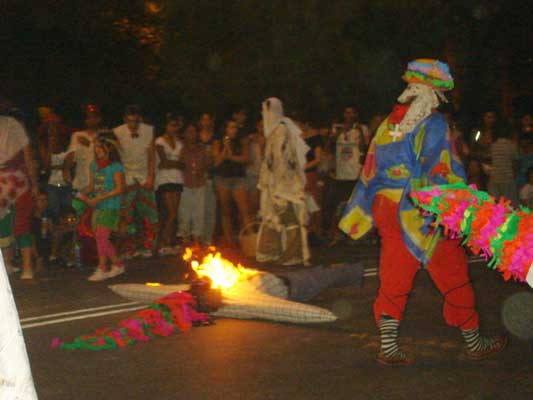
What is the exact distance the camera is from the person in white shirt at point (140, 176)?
13414mm

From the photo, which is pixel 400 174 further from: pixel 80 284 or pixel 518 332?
pixel 80 284

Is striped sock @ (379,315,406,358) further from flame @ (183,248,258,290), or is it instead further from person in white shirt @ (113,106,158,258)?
person in white shirt @ (113,106,158,258)

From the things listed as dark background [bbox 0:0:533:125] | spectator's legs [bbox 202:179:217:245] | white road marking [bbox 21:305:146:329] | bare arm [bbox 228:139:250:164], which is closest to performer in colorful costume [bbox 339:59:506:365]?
white road marking [bbox 21:305:146:329]

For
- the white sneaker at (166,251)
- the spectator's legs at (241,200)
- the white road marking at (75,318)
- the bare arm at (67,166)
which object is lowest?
the white road marking at (75,318)

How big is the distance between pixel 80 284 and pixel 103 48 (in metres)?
9.61

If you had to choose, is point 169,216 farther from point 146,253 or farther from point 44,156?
point 44,156

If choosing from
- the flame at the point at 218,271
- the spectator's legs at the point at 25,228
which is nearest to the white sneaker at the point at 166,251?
the spectator's legs at the point at 25,228

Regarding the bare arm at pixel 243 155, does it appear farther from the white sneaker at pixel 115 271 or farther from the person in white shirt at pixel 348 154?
the white sneaker at pixel 115 271

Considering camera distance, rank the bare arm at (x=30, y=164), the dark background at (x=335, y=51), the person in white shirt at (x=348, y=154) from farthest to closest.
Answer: the dark background at (x=335, y=51) < the person in white shirt at (x=348, y=154) < the bare arm at (x=30, y=164)

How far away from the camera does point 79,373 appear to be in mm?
6910

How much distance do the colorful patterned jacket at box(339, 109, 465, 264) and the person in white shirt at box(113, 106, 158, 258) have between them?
22.8 feet

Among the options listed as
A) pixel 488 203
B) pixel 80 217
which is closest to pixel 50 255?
pixel 80 217

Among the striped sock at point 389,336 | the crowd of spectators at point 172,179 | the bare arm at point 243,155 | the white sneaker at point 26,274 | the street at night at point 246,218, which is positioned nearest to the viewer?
the street at night at point 246,218

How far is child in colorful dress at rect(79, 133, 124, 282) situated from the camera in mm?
11477
